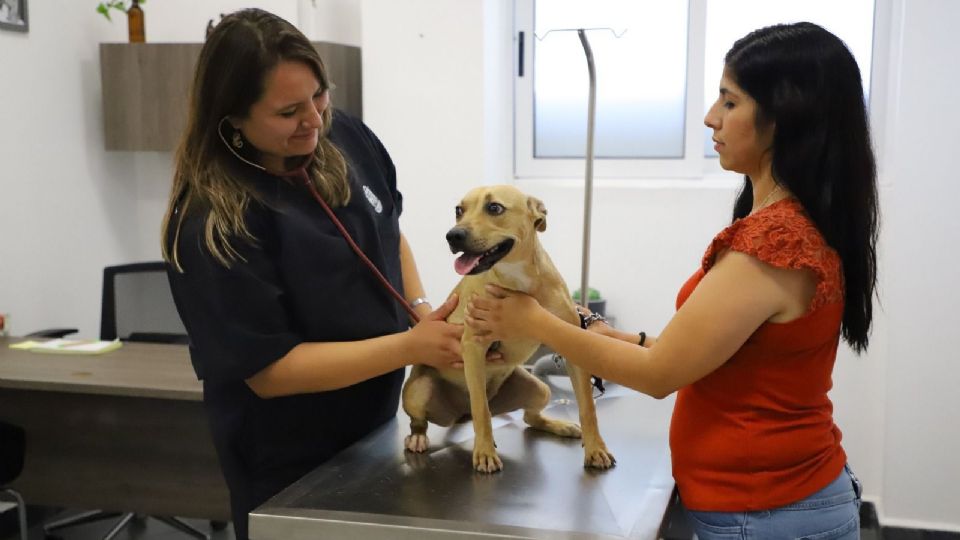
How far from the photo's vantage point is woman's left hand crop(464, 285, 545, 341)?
4.74ft

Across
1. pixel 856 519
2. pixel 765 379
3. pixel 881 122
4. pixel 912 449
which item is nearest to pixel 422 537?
pixel 765 379

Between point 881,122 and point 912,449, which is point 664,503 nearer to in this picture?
point 912,449

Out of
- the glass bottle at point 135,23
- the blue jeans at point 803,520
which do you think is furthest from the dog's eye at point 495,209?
the glass bottle at point 135,23

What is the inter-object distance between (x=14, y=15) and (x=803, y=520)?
129 inches

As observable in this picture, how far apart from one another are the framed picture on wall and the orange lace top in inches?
118

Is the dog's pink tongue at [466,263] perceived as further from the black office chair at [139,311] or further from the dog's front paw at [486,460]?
the black office chair at [139,311]

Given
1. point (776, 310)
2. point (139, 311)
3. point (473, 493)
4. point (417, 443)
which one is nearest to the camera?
point (776, 310)

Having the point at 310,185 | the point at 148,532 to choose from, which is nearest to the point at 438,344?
the point at 310,185

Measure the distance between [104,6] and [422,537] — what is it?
3218 mm

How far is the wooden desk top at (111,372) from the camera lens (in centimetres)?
259

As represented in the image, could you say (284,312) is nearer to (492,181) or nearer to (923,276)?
(492,181)

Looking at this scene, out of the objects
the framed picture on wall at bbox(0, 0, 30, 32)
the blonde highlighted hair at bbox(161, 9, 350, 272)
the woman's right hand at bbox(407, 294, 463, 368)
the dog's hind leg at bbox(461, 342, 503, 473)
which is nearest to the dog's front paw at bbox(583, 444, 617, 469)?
the dog's hind leg at bbox(461, 342, 503, 473)

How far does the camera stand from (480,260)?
1465 mm

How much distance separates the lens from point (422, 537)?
4.19ft
